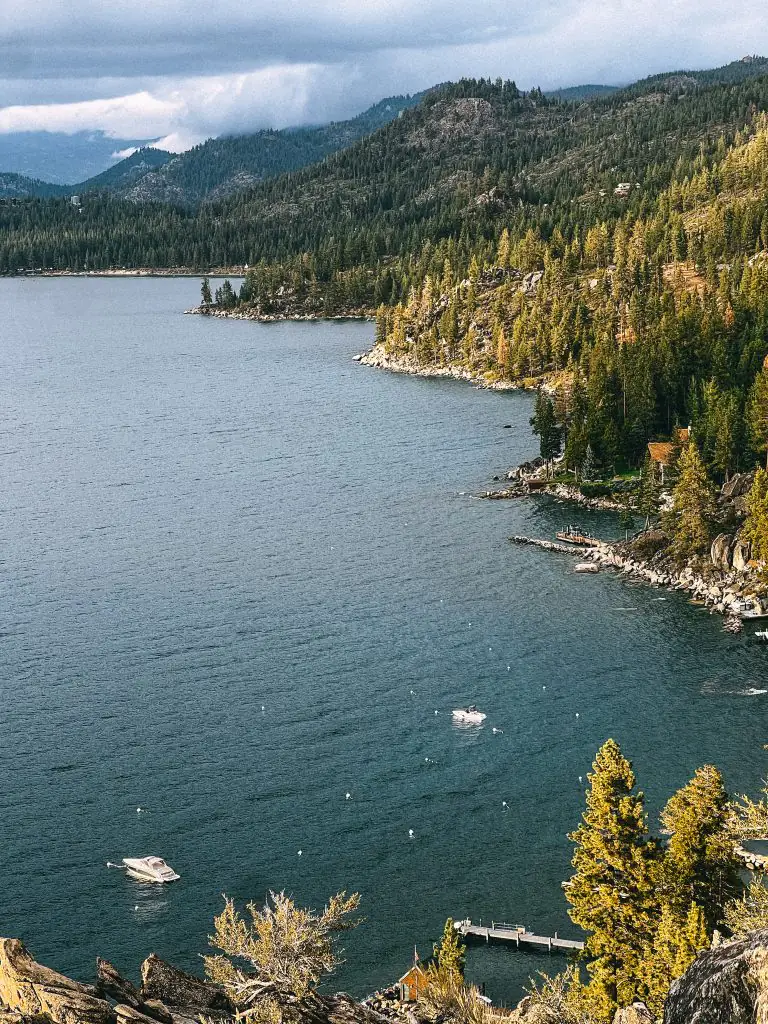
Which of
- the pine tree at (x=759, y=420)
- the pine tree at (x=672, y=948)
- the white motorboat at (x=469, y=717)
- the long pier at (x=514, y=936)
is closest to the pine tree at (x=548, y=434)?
the pine tree at (x=759, y=420)

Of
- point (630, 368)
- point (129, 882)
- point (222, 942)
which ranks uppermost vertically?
point (630, 368)

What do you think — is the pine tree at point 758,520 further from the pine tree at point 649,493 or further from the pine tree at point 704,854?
the pine tree at point 704,854

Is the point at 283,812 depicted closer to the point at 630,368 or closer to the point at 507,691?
the point at 507,691

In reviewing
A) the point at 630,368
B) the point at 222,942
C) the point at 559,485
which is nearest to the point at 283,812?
the point at 222,942

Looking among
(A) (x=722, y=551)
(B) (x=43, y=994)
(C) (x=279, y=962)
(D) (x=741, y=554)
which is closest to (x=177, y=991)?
(C) (x=279, y=962)

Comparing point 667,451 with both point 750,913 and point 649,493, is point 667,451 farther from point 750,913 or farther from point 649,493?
point 750,913

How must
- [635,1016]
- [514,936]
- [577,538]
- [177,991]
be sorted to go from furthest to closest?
[577,538], [514,936], [177,991], [635,1016]
